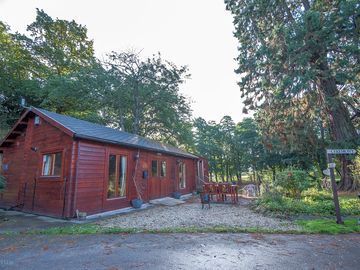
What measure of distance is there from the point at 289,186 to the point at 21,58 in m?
24.3

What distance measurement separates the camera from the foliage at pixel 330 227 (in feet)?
16.3

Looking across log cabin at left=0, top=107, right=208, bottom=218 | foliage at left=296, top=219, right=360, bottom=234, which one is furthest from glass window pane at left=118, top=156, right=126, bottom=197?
foliage at left=296, top=219, right=360, bottom=234

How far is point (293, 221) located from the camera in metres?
6.19

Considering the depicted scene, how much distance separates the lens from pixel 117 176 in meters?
8.73

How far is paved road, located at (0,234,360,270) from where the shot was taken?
3.26m

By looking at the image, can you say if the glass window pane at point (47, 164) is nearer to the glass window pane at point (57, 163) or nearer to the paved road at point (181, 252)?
the glass window pane at point (57, 163)

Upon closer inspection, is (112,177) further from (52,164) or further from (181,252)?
(181,252)

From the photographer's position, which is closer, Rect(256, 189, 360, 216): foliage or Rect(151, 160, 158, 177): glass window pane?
Rect(256, 189, 360, 216): foliage

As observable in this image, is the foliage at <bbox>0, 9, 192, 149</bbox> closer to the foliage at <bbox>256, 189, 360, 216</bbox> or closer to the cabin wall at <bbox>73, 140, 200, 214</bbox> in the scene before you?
the cabin wall at <bbox>73, 140, 200, 214</bbox>

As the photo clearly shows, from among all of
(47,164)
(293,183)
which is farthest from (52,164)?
(293,183)

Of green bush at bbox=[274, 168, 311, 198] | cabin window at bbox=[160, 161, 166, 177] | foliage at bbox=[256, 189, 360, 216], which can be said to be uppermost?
cabin window at bbox=[160, 161, 166, 177]

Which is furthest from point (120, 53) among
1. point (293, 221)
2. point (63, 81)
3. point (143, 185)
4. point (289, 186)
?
point (293, 221)

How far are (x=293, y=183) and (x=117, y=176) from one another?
754cm

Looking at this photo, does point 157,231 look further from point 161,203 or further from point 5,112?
point 5,112
